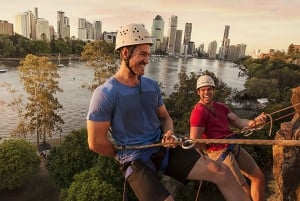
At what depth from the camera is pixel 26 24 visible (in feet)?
552

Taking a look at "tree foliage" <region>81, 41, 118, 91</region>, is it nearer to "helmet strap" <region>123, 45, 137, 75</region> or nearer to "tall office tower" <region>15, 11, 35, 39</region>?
"helmet strap" <region>123, 45, 137, 75</region>

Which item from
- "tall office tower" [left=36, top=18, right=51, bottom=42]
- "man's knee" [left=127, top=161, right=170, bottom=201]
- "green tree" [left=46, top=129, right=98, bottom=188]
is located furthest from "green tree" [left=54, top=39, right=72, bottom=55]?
"man's knee" [left=127, top=161, right=170, bottom=201]

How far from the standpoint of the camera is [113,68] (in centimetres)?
2569

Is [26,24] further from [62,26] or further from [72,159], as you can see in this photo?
[72,159]

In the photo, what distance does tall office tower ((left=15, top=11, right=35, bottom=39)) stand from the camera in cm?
16500

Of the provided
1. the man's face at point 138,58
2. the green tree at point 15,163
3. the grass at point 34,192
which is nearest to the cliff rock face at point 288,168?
the man's face at point 138,58

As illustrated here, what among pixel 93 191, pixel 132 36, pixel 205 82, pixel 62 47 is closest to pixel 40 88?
pixel 93 191

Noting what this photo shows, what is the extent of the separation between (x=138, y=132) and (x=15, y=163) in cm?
1445

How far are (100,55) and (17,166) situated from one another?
1237 cm

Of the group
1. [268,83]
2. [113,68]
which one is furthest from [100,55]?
[268,83]

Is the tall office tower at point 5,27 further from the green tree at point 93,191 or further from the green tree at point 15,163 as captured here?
the green tree at point 93,191

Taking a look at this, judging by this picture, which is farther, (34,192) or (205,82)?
(34,192)

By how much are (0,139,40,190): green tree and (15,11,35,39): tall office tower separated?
6469 inches

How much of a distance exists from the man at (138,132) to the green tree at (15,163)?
14275 millimetres
